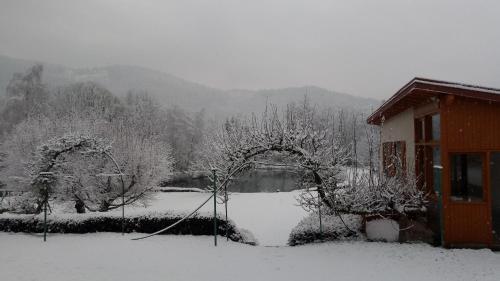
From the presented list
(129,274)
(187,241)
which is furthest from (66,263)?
(187,241)

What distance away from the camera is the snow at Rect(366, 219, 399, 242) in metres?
9.27

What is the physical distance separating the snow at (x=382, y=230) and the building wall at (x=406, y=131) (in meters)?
1.71

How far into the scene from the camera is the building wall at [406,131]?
37.6 ft

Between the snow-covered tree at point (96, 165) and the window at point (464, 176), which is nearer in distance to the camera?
the window at point (464, 176)

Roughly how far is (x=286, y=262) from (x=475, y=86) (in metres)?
5.64

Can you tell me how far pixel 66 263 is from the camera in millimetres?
8352

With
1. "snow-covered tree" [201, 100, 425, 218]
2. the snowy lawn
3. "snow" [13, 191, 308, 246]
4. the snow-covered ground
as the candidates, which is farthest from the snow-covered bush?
the snowy lawn

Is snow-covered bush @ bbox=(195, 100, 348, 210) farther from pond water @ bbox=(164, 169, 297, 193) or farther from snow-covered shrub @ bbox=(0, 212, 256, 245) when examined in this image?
pond water @ bbox=(164, 169, 297, 193)

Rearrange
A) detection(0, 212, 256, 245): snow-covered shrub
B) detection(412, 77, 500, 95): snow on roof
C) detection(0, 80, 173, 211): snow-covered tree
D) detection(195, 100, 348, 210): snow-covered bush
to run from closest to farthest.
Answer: detection(412, 77, 500, 95): snow on roof
detection(195, 100, 348, 210): snow-covered bush
detection(0, 212, 256, 245): snow-covered shrub
detection(0, 80, 173, 211): snow-covered tree

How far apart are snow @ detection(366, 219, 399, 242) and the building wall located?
171 centimetres

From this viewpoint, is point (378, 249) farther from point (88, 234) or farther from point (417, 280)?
point (88, 234)

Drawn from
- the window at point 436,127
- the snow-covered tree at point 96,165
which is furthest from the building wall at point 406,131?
the snow-covered tree at point 96,165

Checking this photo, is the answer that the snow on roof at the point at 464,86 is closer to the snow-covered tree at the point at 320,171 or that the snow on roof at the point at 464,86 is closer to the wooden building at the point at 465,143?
the wooden building at the point at 465,143

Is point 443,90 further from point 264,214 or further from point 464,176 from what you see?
point 264,214
